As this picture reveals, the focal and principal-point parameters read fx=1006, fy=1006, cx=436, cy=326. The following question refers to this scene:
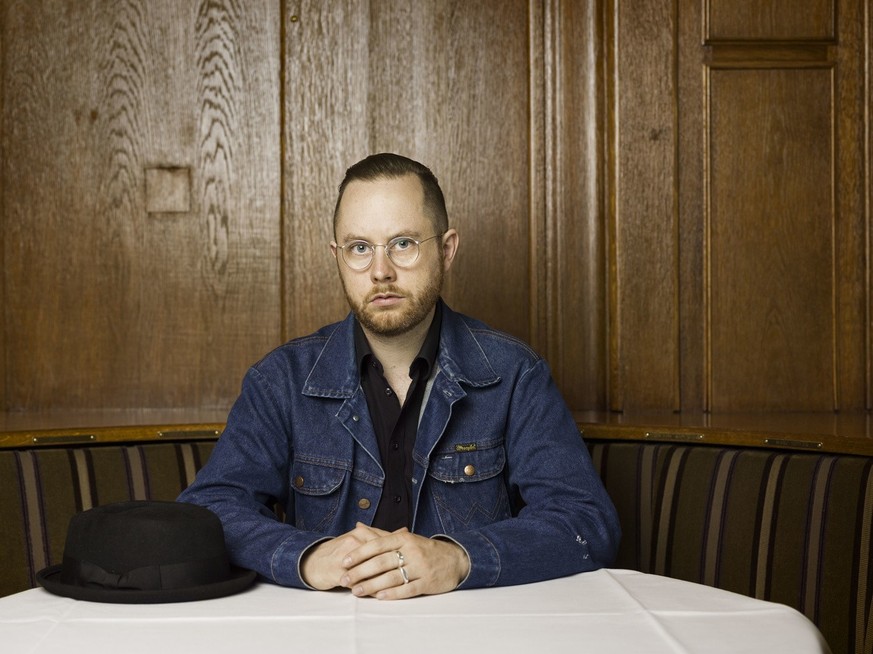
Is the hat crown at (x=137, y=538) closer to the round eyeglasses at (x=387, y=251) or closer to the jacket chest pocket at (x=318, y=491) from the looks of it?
the jacket chest pocket at (x=318, y=491)

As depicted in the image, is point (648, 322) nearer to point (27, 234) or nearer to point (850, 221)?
point (850, 221)

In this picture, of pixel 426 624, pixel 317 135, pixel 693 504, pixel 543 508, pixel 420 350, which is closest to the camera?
pixel 426 624

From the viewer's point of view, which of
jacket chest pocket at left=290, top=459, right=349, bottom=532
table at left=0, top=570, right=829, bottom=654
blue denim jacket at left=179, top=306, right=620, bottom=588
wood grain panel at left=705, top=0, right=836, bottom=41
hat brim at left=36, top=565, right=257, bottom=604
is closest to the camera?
table at left=0, top=570, right=829, bottom=654

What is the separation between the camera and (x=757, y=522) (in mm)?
2492

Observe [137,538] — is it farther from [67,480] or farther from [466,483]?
[67,480]

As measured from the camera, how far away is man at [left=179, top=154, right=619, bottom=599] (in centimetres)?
222

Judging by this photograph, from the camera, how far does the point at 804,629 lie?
55.3 inches

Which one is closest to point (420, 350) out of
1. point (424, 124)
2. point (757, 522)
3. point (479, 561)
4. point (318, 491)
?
point (318, 491)

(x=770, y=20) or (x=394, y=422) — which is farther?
(x=770, y=20)

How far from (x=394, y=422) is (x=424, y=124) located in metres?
1.32

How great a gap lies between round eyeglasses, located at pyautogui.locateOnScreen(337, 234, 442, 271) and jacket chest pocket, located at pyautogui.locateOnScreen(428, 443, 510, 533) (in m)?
0.45

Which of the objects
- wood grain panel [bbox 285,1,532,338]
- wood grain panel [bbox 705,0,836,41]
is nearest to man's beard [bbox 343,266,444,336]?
wood grain panel [bbox 285,1,532,338]

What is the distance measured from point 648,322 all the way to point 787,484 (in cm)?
89

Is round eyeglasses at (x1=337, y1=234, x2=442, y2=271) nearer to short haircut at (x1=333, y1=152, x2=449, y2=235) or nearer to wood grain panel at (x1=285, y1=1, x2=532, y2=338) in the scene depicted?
short haircut at (x1=333, y1=152, x2=449, y2=235)
